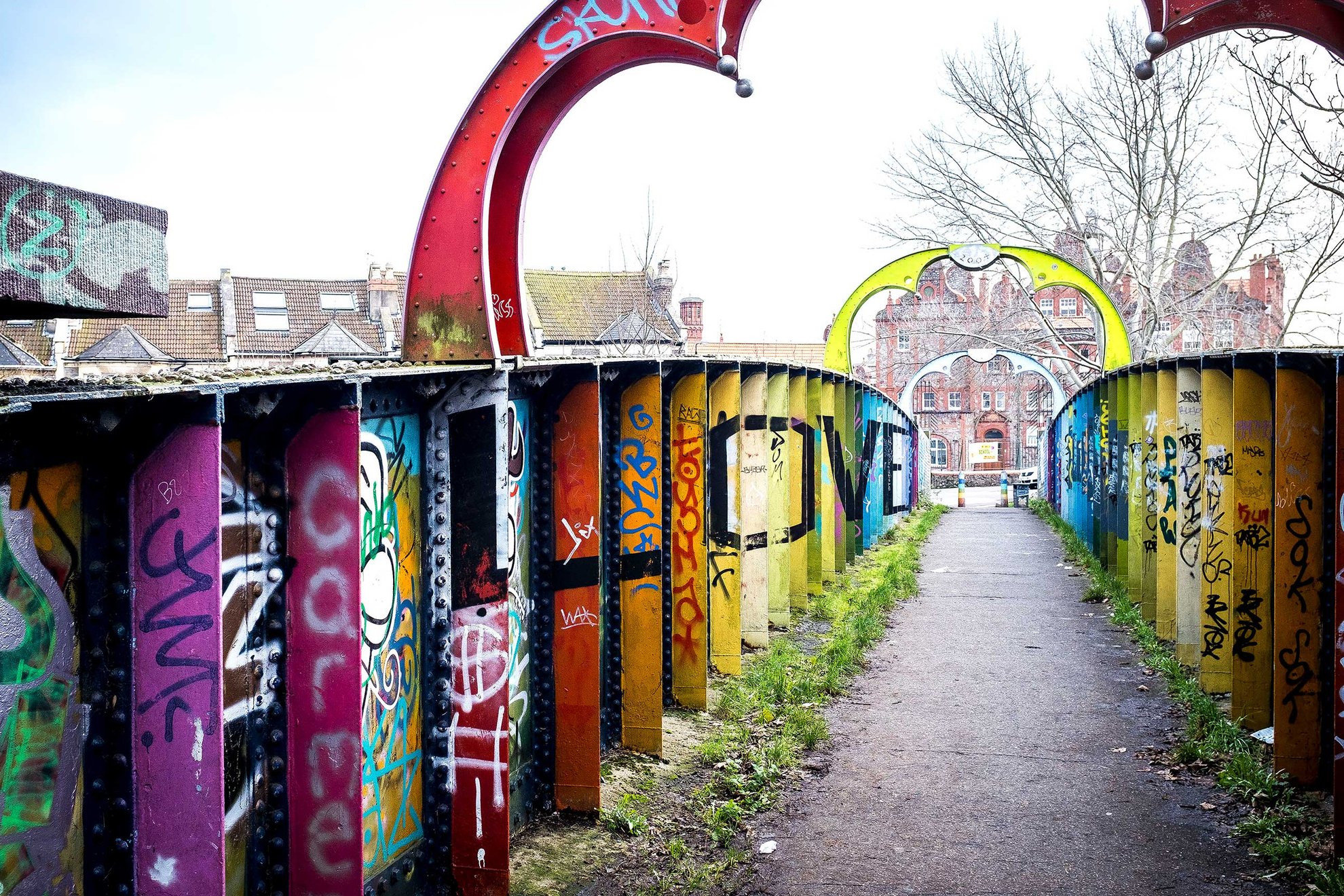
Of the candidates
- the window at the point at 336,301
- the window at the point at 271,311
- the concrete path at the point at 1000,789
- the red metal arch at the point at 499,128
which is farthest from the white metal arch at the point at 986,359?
the red metal arch at the point at 499,128

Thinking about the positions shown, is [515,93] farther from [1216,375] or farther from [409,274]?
[1216,375]

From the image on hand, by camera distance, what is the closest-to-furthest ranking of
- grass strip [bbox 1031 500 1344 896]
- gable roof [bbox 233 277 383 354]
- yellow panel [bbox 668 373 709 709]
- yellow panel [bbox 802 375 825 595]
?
grass strip [bbox 1031 500 1344 896] < yellow panel [bbox 668 373 709 709] < yellow panel [bbox 802 375 825 595] < gable roof [bbox 233 277 383 354]

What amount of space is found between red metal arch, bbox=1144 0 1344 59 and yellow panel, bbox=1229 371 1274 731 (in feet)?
7.98

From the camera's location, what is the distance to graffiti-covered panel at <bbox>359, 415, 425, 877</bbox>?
14.6ft

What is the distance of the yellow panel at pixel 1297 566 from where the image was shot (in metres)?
6.37

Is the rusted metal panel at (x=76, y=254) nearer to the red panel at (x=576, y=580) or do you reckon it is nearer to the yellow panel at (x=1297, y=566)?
the red panel at (x=576, y=580)

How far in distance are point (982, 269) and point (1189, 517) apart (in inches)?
495

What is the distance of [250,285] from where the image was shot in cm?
4750

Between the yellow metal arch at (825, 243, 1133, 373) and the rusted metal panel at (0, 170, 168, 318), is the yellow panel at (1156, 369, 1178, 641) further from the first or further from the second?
the yellow metal arch at (825, 243, 1133, 373)

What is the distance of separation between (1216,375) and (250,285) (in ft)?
150

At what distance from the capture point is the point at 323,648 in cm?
388

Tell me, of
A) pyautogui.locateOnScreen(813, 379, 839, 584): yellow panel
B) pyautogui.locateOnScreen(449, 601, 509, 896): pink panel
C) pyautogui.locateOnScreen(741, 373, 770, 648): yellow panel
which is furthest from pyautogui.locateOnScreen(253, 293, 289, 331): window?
pyautogui.locateOnScreen(449, 601, 509, 896): pink panel

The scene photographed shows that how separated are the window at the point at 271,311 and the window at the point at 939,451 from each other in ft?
131

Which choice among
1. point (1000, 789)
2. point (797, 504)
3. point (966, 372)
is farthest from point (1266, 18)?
point (966, 372)
